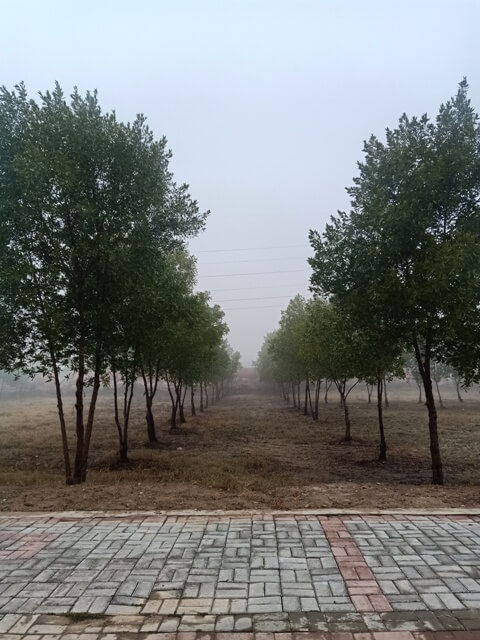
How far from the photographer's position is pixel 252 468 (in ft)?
43.9

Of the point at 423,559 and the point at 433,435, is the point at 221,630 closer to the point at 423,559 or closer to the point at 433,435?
the point at 423,559

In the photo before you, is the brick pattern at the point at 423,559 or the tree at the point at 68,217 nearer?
the brick pattern at the point at 423,559

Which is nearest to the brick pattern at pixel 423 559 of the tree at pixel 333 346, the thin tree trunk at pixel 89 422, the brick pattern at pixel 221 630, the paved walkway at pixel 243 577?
the paved walkway at pixel 243 577

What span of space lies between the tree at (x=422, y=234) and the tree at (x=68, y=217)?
530 cm

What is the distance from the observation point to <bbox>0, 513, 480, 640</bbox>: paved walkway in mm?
3781

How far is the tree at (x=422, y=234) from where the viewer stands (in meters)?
9.54

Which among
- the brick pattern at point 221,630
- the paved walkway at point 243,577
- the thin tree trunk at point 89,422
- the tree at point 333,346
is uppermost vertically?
the tree at point 333,346

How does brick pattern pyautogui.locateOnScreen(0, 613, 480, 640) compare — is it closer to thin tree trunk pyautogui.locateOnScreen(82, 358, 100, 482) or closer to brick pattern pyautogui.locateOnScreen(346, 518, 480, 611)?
brick pattern pyautogui.locateOnScreen(346, 518, 480, 611)

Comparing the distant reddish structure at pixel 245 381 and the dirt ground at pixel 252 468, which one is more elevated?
the distant reddish structure at pixel 245 381

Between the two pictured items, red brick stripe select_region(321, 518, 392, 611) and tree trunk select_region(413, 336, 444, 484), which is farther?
tree trunk select_region(413, 336, 444, 484)

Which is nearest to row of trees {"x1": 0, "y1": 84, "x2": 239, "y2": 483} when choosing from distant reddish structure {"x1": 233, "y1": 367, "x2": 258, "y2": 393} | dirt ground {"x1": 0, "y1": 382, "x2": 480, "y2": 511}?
dirt ground {"x1": 0, "y1": 382, "x2": 480, "y2": 511}

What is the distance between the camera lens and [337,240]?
1154cm

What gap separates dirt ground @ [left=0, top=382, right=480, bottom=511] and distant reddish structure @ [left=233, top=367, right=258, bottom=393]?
6323 centimetres

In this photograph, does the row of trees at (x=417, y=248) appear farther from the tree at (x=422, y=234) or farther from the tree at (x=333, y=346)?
the tree at (x=333, y=346)
